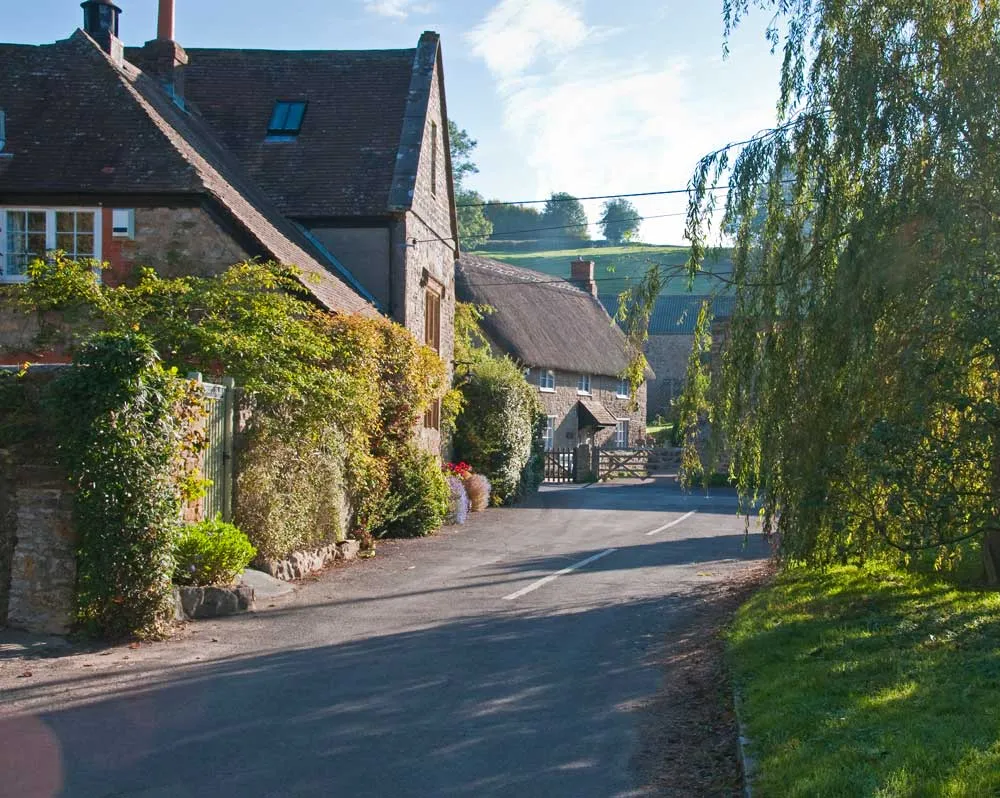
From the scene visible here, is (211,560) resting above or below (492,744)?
above

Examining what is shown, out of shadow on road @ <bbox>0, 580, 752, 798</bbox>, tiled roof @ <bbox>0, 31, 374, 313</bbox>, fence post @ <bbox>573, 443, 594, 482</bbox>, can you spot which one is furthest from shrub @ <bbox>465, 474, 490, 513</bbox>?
fence post @ <bbox>573, 443, 594, 482</bbox>

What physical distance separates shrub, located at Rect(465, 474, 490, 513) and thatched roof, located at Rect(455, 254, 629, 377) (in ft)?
44.0

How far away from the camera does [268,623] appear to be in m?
10.6

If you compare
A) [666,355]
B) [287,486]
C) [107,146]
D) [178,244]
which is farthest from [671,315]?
[287,486]

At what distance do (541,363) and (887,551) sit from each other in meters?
31.5

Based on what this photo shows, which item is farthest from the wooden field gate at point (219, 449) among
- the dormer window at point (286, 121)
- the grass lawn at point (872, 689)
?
the dormer window at point (286, 121)

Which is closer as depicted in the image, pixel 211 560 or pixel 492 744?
pixel 492 744

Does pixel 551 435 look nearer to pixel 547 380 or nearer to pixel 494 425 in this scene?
pixel 547 380

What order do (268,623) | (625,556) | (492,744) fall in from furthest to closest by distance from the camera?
(625,556) < (268,623) < (492,744)

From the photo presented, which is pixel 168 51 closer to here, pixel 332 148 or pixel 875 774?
pixel 332 148

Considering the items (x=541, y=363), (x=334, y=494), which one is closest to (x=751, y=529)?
(x=334, y=494)

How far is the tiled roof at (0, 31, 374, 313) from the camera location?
1791 cm

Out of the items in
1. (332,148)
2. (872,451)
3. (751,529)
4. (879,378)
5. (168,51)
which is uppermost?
(168,51)

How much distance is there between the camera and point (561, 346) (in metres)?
45.2
